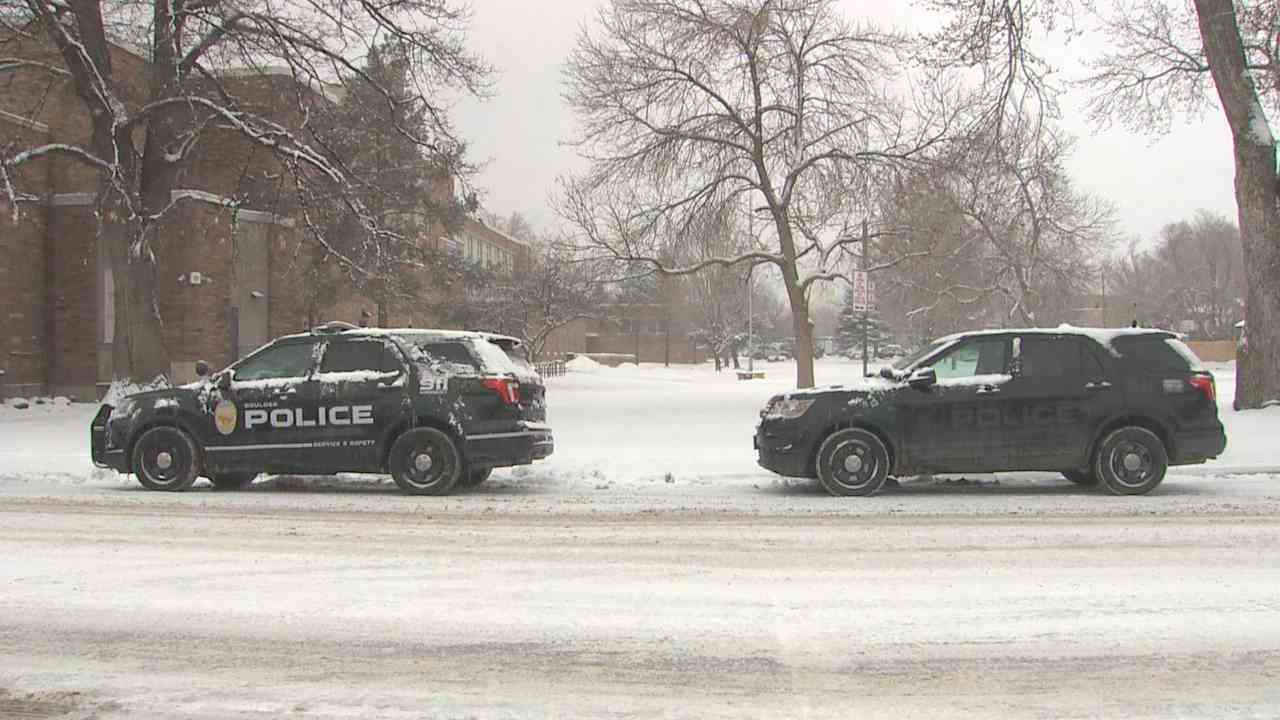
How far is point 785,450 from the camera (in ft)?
31.6

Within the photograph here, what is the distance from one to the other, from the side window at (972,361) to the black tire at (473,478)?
5001mm

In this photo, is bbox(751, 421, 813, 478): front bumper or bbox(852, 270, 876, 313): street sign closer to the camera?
bbox(751, 421, 813, 478): front bumper

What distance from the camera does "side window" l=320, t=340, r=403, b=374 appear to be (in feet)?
Result: 32.6

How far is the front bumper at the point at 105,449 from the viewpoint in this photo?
10.2 metres

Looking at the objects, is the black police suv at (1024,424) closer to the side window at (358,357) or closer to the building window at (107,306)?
the side window at (358,357)

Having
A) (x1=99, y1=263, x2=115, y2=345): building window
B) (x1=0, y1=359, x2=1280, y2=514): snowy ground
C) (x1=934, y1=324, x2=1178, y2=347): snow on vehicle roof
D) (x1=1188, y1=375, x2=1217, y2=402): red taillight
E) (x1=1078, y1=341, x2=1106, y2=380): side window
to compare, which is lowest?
(x1=0, y1=359, x2=1280, y2=514): snowy ground

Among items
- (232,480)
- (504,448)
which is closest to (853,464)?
(504,448)

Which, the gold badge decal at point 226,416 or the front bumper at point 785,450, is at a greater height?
the gold badge decal at point 226,416

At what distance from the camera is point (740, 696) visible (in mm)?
4098

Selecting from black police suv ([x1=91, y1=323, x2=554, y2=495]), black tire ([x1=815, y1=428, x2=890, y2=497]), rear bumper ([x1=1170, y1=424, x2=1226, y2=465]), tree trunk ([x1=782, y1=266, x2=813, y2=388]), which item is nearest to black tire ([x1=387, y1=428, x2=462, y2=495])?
black police suv ([x1=91, y1=323, x2=554, y2=495])

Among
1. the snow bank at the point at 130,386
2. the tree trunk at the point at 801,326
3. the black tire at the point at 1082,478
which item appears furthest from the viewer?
the tree trunk at the point at 801,326

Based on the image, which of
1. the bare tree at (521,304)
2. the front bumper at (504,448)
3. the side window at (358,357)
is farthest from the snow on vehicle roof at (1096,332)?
the bare tree at (521,304)

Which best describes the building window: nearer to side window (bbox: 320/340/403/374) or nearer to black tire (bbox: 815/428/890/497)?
side window (bbox: 320/340/403/374)

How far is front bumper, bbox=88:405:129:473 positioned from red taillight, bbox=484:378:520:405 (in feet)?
13.4
